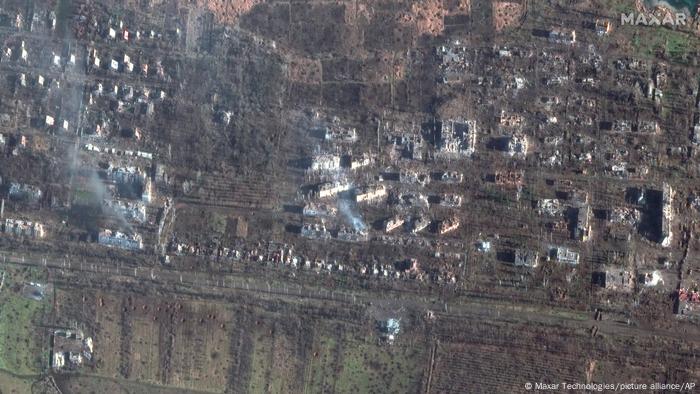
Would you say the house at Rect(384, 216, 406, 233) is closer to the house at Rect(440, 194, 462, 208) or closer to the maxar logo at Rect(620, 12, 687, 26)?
the house at Rect(440, 194, 462, 208)

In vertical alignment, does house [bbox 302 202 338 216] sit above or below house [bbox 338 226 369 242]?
above

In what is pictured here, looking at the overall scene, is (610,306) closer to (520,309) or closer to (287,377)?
(520,309)

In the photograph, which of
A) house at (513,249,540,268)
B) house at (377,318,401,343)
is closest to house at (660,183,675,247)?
house at (513,249,540,268)

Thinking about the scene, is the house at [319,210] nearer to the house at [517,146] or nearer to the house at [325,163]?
the house at [325,163]

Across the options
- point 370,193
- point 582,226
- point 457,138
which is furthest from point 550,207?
point 370,193

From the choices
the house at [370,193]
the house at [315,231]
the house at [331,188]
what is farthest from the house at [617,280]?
the house at [315,231]

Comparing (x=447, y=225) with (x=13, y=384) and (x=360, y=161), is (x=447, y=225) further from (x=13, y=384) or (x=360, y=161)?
(x=13, y=384)
